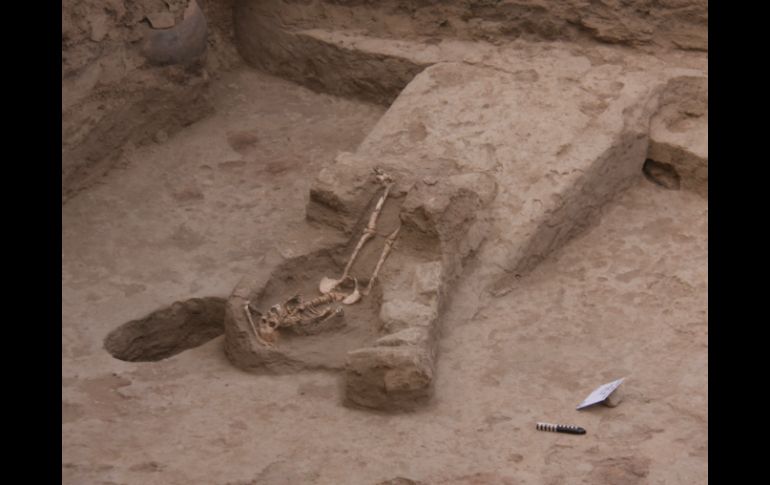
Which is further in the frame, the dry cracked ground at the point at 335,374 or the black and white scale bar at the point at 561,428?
the black and white scale bar at the point at 561,428

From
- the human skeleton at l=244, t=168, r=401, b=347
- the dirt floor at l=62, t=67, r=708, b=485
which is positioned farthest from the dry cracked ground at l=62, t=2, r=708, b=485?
the human skeleton at l=244, t=168, r=401, b=347

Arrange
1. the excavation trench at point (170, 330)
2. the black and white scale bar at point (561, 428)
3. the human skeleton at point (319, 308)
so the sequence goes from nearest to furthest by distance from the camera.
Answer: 1. the black and white scale bar at point (561, 428)
2. the human skeleton at point (319, 308)
3. the excavation trench at point (170, 330)

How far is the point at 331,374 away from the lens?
4223 mm

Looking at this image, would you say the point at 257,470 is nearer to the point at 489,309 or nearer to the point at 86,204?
the point at 489,309

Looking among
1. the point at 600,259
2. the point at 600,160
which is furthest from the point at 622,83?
the point at 600,259

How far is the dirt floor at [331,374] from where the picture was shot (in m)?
3.65

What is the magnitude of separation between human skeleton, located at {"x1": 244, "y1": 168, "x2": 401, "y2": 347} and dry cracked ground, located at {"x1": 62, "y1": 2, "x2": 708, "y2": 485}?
6.0 inches

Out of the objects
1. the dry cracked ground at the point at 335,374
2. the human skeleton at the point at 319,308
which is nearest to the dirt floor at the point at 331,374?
the dry cracked ground at the point at 335,374

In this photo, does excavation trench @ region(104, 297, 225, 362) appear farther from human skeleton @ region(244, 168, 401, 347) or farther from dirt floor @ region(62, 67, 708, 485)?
human skeleton @ region(244, 168, 401, 347)

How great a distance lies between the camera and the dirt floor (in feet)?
12.0

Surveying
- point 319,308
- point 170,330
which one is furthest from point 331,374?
point 170,330

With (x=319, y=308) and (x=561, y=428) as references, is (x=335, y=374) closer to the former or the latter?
(x=319, y=308)

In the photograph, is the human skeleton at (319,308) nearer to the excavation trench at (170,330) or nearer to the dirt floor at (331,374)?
the dirt floor at (331,374)

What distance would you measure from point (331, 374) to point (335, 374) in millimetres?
14
